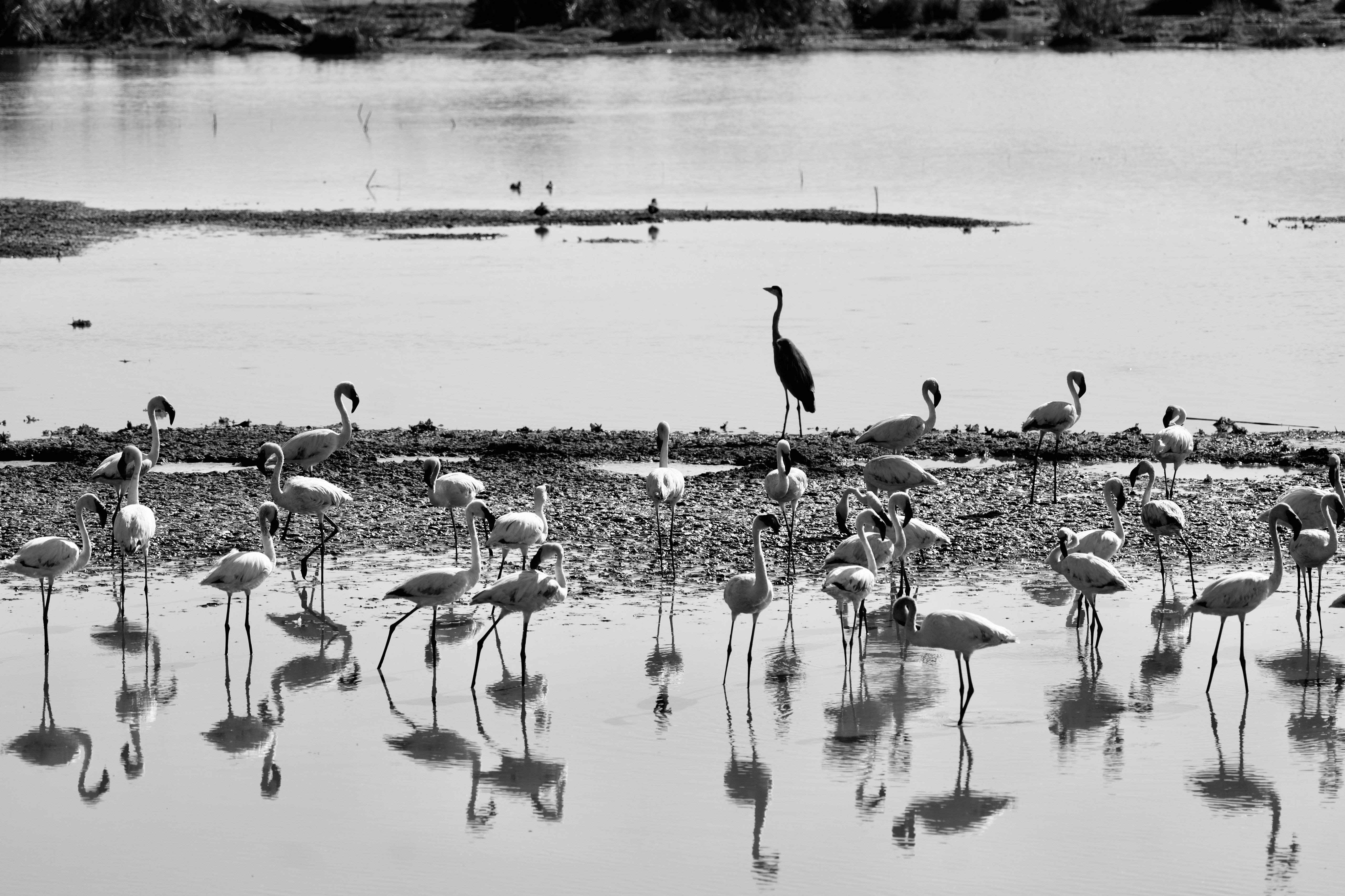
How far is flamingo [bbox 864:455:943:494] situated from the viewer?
13852mm

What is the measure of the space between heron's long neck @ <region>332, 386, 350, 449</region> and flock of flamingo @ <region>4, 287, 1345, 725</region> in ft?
0.09

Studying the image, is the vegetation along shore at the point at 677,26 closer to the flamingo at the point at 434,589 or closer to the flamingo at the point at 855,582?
the flamingo at the point at 855,582

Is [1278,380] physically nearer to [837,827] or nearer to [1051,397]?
[1051,397]

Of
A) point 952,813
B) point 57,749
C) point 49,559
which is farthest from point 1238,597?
point 49,559

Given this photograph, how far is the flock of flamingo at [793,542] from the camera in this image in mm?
11023

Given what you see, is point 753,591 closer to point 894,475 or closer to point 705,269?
point 894,475

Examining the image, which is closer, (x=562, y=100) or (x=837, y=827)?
(x=837, y=827)

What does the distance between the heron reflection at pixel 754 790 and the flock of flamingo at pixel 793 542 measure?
42.3 inches

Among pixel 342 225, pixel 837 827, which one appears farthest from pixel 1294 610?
pixel 342 225

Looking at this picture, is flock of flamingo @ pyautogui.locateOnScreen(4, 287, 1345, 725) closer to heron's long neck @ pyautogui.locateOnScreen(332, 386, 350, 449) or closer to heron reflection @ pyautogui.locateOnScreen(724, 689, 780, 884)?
heron's long neck @ pyautogui.locateOnScreen(332, 386, 350, 449)

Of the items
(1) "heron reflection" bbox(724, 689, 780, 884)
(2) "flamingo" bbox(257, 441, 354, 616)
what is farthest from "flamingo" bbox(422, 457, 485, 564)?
(1) "heron reflection" bbox(724, 689, 780, 884)

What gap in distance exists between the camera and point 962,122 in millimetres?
53719

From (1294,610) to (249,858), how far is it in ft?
25.9

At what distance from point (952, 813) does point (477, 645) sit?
379 centimetres
